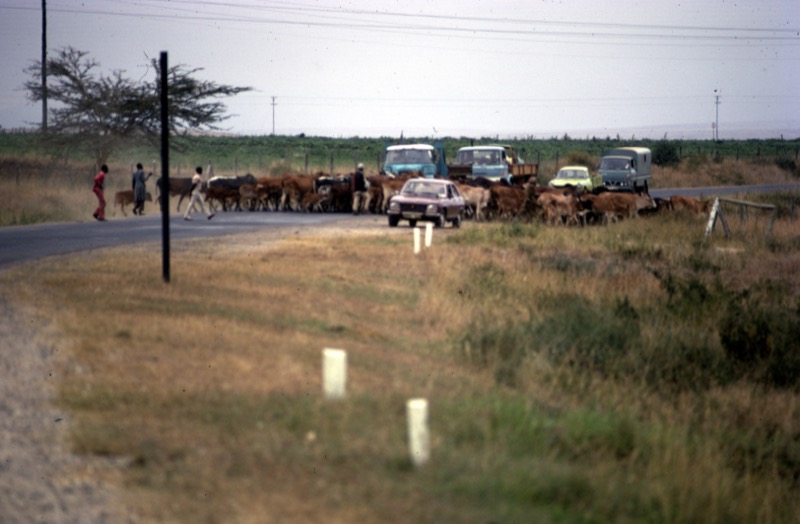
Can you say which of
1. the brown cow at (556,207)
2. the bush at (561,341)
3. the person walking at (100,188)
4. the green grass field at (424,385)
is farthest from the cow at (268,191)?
the bush at (561,341)

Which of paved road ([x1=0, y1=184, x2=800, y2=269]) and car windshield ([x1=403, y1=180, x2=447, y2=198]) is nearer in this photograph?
paved road ([x1=0, y1=184, x2=800, y2=269])

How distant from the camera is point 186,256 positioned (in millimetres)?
24266

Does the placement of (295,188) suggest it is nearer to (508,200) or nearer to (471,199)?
(471,199)

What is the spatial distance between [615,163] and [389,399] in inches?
1998

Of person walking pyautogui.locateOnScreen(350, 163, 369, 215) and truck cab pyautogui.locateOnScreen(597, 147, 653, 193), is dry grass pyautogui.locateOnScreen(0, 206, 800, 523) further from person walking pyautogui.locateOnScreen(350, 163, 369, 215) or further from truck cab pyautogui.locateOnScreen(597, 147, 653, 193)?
truck cab pyautogui.locateOnScreen(597, 147, 653, 193)

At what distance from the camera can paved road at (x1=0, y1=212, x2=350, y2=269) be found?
25219 mm

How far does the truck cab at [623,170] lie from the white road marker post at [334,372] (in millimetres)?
49029

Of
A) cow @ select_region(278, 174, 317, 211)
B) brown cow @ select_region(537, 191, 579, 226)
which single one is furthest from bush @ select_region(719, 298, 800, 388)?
cow @ select_region(278, 174, 317, 211)

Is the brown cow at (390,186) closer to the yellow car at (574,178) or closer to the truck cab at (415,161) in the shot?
the truck cab at (415,161)

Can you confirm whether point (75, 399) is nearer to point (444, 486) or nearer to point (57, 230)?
point (444, 486)

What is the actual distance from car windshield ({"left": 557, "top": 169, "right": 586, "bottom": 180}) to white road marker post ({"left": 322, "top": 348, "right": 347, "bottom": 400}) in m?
46.8

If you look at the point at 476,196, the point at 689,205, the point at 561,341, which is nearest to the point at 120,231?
the point at 476,196

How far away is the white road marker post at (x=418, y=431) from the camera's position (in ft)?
26.8

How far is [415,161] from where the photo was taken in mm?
50062
